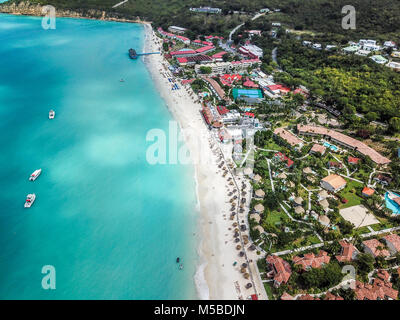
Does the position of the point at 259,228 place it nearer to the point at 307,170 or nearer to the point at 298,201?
the point at 298,201

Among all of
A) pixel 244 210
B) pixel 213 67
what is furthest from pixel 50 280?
pixel 213 67

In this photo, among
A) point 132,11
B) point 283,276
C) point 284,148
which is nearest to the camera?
point 283,276

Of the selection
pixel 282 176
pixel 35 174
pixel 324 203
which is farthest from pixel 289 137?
pixel 35 174

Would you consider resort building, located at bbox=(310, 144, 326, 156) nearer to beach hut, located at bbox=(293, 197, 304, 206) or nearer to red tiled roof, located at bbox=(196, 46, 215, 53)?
beach hut, located at bbox=(293, 197, 304, 206)

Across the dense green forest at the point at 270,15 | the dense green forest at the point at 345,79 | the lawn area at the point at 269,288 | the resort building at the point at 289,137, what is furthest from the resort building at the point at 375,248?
the dense green forest at the point at 270,15

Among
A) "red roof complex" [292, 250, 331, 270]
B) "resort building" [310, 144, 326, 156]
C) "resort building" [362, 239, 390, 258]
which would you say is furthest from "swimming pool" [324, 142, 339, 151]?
"red roof complex" [292, 250, 331, 270]

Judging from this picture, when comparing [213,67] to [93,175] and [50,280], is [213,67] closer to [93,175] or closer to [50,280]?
[93,175]
